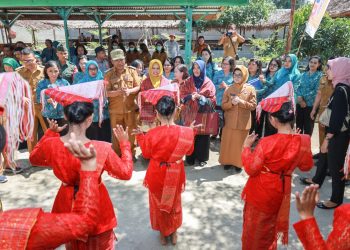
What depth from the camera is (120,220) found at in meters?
3.37

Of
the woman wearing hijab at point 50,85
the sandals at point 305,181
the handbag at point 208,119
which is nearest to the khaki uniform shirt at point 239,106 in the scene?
the handbag at point 208,119

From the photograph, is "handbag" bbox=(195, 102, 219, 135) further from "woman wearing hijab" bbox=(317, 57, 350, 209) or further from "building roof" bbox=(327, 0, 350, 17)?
"building roof" bbox=(327, 0, 350, 17)

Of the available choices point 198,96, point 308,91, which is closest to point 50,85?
point 198,96

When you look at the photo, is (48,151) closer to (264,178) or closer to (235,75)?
(264,178)

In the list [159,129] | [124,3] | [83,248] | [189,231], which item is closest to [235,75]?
[159,129]

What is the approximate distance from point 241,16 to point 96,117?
18933mm

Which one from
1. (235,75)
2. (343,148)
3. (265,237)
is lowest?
(265,237)

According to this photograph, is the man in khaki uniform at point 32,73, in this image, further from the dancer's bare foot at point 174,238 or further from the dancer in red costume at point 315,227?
the dancer in red costume at point 315,227

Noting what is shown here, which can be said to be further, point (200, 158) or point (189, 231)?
point (200, 158)

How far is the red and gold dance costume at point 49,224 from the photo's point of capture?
113cm

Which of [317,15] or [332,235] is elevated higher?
[317,15]

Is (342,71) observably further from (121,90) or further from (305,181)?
(121,90)

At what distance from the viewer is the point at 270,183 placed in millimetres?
2438

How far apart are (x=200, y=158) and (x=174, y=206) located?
2172 mm
